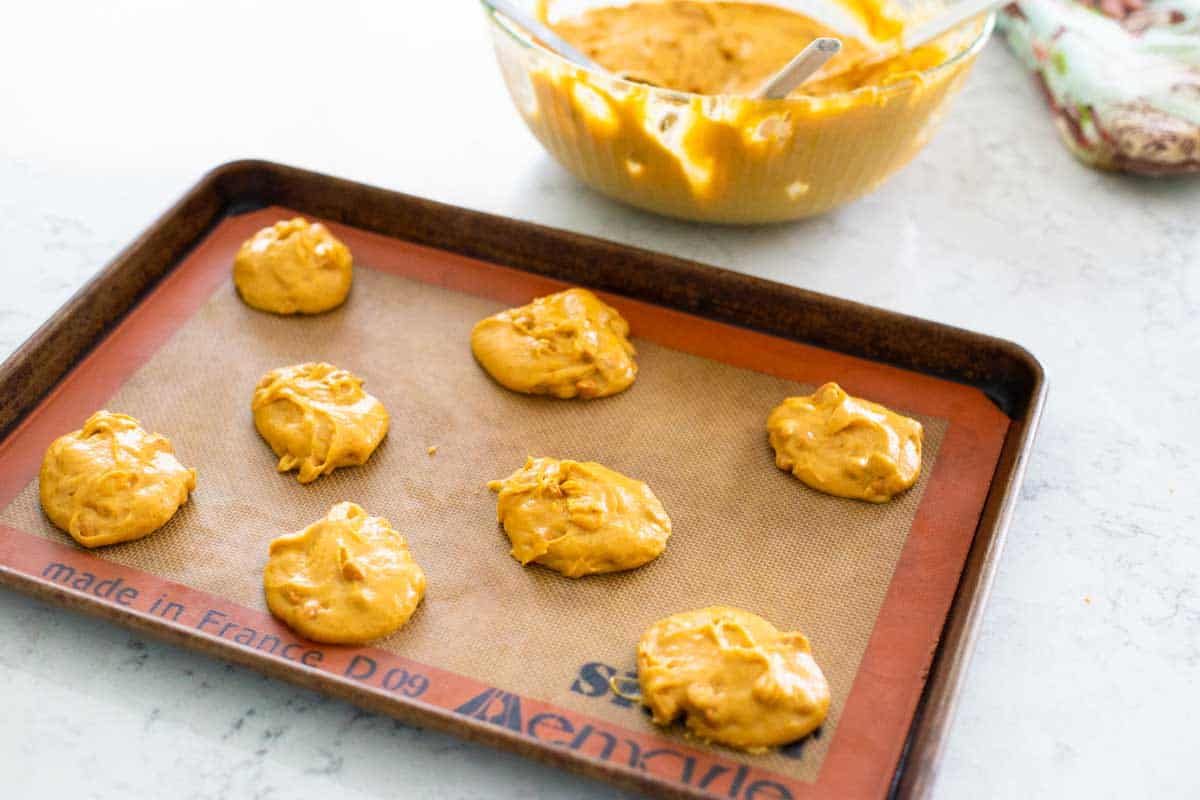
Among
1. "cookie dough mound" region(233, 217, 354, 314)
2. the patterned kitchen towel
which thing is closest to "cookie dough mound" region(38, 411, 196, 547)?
"cookie dough mound" region(233, 217, 354, 314)

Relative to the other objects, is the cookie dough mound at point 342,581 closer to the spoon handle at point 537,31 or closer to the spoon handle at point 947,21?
the spoon handle at point 537,31

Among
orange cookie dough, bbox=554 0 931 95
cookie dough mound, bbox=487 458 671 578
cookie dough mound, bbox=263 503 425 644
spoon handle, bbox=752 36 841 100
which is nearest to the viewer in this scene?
cookie dough mound, bbox=263 503 425 644

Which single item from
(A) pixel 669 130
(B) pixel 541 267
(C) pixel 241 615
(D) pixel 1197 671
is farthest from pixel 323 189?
(D) pixel 1197 671

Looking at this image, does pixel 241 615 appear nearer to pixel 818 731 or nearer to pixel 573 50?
pixel 818 731

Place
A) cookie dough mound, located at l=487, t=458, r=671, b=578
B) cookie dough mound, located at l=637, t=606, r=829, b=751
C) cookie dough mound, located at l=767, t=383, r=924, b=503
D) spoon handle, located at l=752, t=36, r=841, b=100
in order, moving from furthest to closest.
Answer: spoon handle, located at l=752, t=36, r=841, b=100 < cookie dough mound, located at l=767, t=383, r=924, b=503 < cookie dough mound, located at l=487, t=458, r=671, b=578 < cookie dough mound, located at l=637, t=606, r=829, b=751

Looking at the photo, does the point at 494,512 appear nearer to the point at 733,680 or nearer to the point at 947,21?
the point at 733,680

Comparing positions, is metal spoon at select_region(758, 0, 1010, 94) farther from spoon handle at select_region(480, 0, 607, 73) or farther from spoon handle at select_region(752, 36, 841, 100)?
spoon handle at select_region(480, 0, 607, 73)

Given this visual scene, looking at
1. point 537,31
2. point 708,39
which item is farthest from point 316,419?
point 708,39
